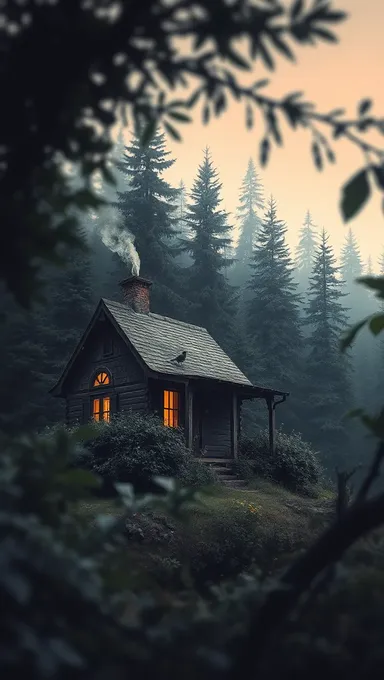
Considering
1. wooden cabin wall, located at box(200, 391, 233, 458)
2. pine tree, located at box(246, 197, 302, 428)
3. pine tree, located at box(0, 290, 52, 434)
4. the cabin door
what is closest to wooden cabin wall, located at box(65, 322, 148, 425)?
the cabin door

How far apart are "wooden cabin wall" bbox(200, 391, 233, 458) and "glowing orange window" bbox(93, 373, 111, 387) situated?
12.0ft

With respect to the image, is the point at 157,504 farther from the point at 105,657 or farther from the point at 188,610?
the point at 105,657

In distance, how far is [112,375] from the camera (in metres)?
19.4

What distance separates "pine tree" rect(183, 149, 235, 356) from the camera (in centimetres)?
3916

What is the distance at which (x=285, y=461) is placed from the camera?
1947 cm

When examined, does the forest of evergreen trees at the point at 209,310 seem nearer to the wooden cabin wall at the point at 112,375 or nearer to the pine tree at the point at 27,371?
the pine tree at the point at 27,371

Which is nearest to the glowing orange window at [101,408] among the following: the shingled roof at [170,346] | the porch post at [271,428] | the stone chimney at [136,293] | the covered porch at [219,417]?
the shingled roof at [170,346]

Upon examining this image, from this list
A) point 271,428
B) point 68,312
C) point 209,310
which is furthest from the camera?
point 209,310

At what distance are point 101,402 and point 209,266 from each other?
23.9 metres

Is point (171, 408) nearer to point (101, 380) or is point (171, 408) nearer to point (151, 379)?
point (151, 379)

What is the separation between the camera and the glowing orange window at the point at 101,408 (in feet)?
64.6

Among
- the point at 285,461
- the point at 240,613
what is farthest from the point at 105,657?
the point at 285,461

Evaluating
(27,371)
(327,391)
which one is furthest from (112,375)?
(327,391)

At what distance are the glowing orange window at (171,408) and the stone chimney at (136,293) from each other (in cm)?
406
